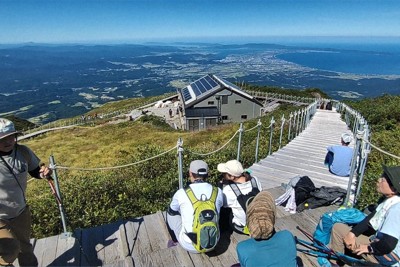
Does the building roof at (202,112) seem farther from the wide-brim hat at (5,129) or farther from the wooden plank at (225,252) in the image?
the wide-brim hat at (5,129)

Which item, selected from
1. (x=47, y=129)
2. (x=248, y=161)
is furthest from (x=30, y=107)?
(x=248, y=161)

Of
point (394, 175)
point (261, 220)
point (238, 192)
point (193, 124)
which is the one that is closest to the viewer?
point (261, 220)

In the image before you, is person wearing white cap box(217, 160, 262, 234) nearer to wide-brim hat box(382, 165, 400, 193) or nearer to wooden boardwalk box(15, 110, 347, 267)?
wooden boardwalk box(15, 110, 347, 267)

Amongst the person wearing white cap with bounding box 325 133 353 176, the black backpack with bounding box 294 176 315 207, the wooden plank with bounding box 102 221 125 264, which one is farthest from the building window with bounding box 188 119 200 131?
the wooden plank with bounding box 102 221 125 264

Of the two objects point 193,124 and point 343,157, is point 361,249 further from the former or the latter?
point 193,124

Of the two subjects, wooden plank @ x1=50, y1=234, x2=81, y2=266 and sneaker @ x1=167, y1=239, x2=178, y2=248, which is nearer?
wooden plank @ x1=50, y1=234, x2=81, y2=266

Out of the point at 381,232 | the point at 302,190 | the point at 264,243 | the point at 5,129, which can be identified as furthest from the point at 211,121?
the point at 264,243
